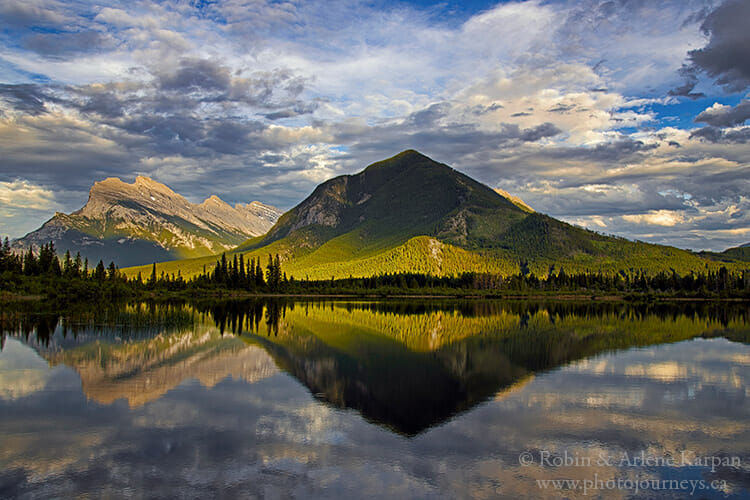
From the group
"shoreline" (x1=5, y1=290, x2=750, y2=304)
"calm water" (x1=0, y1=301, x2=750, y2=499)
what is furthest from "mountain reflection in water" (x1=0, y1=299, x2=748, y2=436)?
"shoreline" (x1=5, y1=290, x2=750, y2=304)

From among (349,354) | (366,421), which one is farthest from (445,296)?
(366,421)

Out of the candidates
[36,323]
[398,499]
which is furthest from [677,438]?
[36,323]

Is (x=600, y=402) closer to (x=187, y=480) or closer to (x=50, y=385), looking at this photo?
(x=187, y=480)

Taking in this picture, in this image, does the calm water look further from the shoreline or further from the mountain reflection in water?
the shoreline

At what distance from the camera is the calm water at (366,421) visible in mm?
15797

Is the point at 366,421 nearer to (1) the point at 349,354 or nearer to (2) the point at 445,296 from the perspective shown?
(1) the point at 349,354

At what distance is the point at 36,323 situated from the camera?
58.0 meters

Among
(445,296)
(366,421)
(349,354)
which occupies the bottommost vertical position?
(445,296)

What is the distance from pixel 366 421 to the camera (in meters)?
22.3

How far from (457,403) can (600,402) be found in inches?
280

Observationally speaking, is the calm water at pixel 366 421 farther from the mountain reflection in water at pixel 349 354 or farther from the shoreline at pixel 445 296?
the shoreline at pixel 445 296

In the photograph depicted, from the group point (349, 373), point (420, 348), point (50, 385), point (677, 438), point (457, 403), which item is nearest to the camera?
point (677, 438)

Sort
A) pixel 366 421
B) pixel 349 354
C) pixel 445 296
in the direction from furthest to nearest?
pixel 445 296 < pixel 349 354 < pixel 366 421

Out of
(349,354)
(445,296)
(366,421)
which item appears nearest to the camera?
(366,421)
